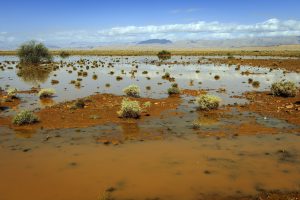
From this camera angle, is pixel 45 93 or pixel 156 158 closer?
pixel 156 158

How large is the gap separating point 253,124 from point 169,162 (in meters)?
6.88

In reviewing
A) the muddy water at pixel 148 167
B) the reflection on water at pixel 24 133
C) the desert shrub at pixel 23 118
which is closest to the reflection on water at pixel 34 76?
the desert shrub at pixel 23 118

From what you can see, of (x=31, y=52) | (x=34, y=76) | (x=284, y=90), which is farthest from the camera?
(x=31, y=52)

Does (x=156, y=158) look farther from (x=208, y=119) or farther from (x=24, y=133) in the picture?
(x=24, y=133)

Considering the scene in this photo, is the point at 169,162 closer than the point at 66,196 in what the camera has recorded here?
No

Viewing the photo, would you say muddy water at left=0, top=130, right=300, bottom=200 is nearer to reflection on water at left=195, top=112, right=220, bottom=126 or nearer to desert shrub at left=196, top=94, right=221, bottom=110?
reflection on water at left=195, top=112, right=220, bottom=126

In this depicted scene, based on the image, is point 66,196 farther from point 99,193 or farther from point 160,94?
point 160,94

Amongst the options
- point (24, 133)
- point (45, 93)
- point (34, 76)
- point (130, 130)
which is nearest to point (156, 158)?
point (130, 130)

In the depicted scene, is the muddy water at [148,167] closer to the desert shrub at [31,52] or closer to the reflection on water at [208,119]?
the reflection on water at [208,119]

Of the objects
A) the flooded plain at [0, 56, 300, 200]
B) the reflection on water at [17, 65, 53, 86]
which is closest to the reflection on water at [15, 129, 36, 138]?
the flooded plain at [0, 56, 300, 200]

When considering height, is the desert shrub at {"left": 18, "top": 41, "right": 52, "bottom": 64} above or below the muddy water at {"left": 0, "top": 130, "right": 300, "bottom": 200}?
above

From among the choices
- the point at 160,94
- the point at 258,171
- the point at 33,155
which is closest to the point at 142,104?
the point at 160,94

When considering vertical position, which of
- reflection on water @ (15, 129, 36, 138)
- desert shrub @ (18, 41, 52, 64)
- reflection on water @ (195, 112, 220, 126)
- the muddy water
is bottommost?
the muddy water

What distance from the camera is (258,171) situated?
428 inches
